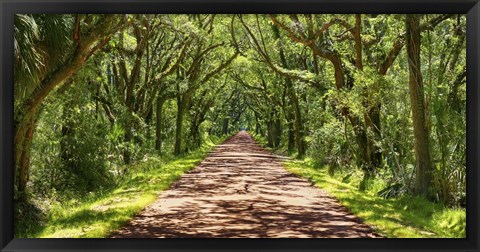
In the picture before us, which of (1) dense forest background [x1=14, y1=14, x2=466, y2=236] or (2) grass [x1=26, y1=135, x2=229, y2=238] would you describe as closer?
(2) grass [x1=26, y1=135, x2=229, y2=238]

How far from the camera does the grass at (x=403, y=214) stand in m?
7.91

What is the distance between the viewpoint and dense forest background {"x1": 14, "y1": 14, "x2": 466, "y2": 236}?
9141mm

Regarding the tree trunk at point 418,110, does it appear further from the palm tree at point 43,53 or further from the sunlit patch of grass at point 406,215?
the palm tree at point 43,53

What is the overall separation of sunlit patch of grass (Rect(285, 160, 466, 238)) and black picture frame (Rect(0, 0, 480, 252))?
1351 mm

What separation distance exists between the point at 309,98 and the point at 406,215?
15438 millimetres

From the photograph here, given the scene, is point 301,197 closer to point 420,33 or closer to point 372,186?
point 372,186

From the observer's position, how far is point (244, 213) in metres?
9.55

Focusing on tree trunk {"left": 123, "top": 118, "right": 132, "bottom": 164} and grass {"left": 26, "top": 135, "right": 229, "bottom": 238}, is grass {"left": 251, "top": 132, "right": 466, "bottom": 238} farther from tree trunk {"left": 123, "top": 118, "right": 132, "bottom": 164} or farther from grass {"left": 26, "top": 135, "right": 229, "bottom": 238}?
tree trunk {"left": 123, "top": 118, "right": 132, "bottom": 164}

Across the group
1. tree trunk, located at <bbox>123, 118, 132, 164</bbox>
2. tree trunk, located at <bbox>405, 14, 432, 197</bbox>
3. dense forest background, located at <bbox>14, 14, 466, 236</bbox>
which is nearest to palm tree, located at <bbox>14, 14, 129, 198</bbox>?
dense forest background, located at <bbox>14, 14, 466, 236</bbox>

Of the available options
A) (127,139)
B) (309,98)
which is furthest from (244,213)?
(309,98)

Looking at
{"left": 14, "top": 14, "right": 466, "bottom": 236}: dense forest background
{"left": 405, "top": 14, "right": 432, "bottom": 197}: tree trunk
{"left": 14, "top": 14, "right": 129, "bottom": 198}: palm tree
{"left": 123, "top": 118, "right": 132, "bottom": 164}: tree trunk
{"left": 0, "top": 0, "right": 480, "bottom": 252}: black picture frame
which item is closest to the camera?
{"left": 0, "top": 0, "right": 480, "bottom": 252}: black picture frame

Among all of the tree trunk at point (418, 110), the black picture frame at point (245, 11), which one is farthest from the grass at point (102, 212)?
the tree trunk at point (418, 110)

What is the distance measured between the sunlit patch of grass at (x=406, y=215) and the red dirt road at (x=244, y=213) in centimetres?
25

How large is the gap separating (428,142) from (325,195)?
2.57m
